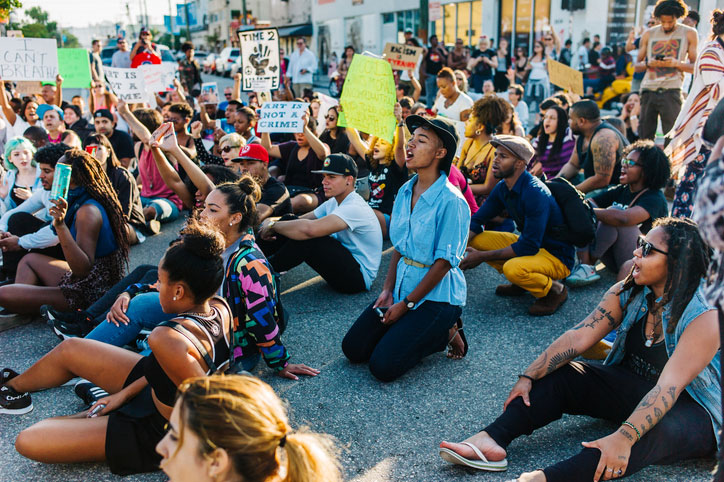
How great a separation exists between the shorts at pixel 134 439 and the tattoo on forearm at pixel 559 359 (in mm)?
1922

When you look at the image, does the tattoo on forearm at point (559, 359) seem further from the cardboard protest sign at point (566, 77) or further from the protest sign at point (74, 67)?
the protest sign at point (74, 67)

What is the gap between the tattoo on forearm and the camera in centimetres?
309

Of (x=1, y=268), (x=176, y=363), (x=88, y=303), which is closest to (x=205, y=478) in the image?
(x=176, y=363)

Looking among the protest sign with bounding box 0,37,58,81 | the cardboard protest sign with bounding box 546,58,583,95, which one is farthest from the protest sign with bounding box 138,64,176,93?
the cardboard protest sign with bounding box 546,58,583,95

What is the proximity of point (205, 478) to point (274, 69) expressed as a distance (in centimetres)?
819

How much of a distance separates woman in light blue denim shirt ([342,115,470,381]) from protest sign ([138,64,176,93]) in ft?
21.7

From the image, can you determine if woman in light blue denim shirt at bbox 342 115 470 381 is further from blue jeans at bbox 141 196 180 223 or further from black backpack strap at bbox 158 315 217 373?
blue jeans at bbox 141 196 180 223

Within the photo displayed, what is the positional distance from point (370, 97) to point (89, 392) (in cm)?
381

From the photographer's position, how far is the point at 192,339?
2.76 metres

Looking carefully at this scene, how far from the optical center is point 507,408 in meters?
3.05

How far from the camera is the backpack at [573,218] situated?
4781 mm

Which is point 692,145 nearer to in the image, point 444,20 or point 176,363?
point 176,363

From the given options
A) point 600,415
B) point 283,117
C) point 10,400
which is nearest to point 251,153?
point 283,117

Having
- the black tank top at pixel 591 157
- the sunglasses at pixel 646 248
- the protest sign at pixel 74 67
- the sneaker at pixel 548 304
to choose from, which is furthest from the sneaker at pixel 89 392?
the protest sign at pixel 74 67
